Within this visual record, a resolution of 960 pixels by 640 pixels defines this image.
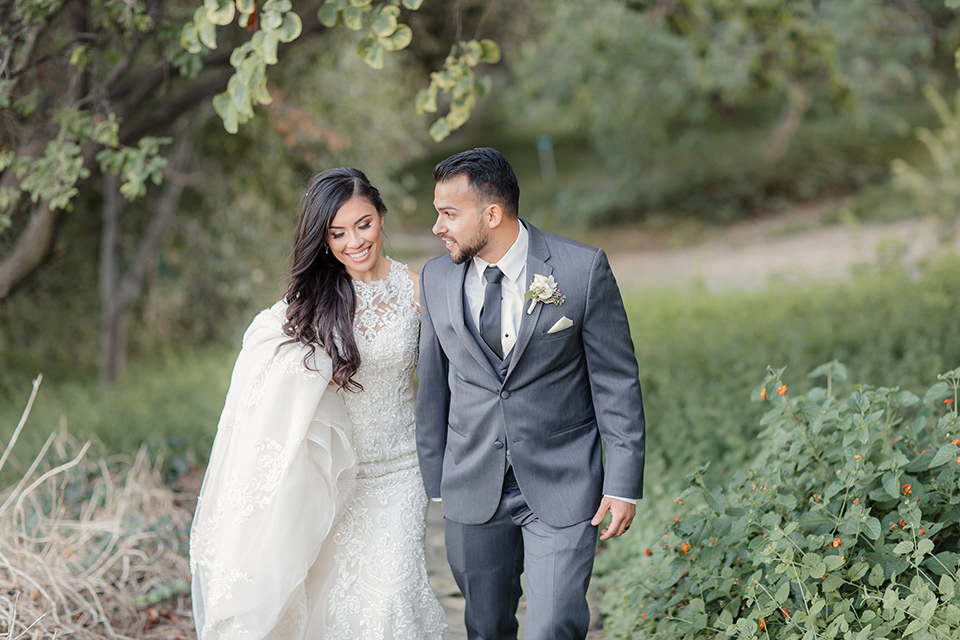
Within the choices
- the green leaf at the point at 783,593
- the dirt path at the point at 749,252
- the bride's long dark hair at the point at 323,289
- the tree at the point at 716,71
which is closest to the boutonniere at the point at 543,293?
the bride's long dark hair at the point at 323,289

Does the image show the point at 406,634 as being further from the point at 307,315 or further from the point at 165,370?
the point at 165,370

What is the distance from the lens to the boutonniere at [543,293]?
9.55 ft

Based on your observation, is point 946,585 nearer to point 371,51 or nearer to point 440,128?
point 371,51

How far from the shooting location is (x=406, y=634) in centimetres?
324

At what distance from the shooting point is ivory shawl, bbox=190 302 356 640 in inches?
123

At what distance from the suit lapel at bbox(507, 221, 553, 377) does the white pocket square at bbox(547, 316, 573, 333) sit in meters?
0.06

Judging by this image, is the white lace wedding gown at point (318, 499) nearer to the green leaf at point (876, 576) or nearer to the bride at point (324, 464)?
the bride at point (324, 464)

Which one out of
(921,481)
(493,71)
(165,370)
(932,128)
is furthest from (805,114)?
(921,481)

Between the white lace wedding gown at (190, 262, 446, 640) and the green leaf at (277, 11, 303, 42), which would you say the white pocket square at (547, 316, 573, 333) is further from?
the green leaf at (277, 11, 303, 42)

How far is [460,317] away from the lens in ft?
9.88

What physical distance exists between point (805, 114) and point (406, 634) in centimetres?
2205

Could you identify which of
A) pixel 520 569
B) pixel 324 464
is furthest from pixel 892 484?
pixel 324 464

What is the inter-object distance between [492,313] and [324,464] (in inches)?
33.5

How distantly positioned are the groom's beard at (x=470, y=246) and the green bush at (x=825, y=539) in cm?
118
